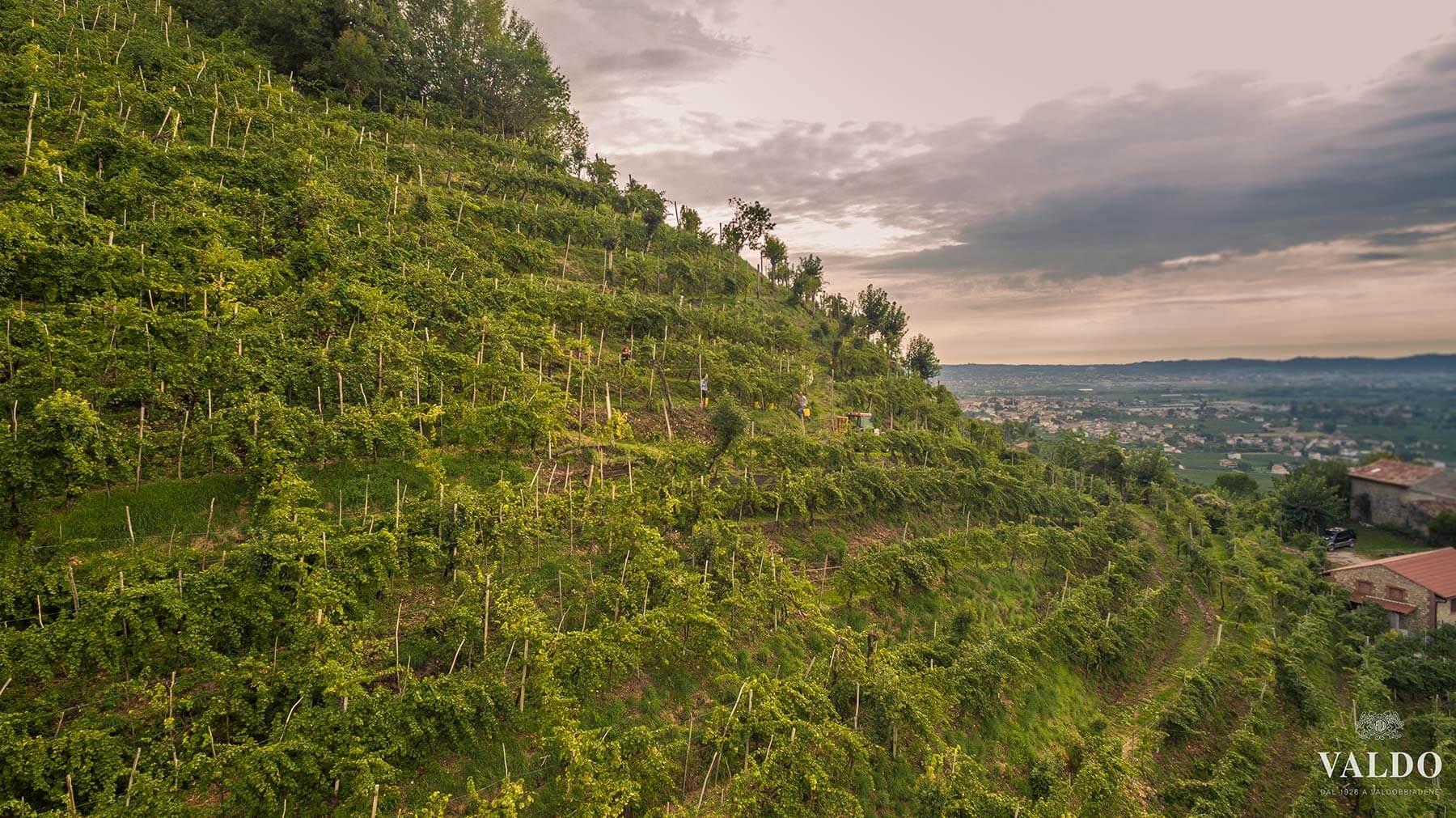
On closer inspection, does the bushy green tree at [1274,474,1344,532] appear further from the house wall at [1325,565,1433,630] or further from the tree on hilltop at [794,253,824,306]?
the tree on hilltop at [794,253,824,306]

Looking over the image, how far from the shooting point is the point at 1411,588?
29.3m

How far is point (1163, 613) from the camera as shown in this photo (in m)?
23.3

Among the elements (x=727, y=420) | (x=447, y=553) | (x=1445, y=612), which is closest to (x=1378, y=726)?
(x=1445, y=612)

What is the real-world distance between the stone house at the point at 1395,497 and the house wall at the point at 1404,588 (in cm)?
1409

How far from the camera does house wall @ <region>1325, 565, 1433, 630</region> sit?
1134 inches

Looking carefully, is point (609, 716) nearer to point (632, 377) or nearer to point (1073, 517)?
point (632, 377)

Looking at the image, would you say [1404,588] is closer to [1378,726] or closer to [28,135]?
[1378,726]

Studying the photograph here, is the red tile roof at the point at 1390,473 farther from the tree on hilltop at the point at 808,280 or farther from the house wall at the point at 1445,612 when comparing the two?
the tree on hilltop at the point at 808,280

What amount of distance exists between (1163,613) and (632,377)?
2353 cm

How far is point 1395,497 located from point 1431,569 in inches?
815

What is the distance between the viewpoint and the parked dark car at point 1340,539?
1665 inches

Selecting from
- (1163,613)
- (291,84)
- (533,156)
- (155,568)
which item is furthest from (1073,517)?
(291,84)

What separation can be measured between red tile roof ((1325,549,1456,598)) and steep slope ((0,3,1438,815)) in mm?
7352

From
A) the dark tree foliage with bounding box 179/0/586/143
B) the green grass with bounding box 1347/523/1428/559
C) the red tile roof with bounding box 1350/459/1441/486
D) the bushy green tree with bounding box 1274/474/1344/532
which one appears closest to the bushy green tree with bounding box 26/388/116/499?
the dark tree foliage with bounding box 179/0/586/143
